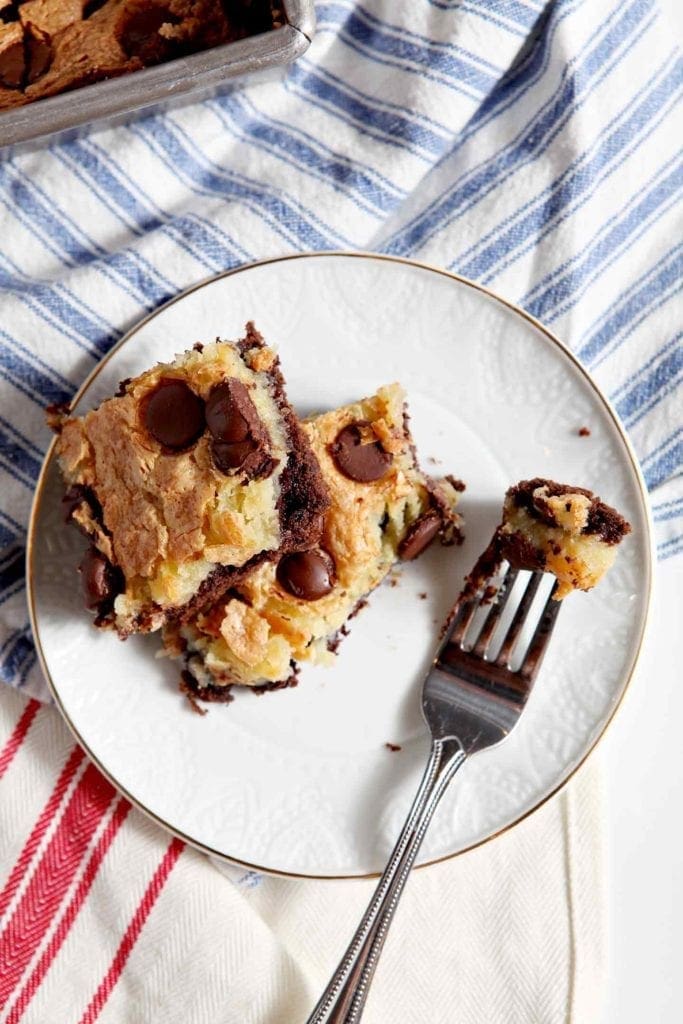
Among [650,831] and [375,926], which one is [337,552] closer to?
[375,926]

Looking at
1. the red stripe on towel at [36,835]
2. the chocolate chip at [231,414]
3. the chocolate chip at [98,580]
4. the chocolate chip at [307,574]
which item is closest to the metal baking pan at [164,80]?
the chocolate chip at [231,414]

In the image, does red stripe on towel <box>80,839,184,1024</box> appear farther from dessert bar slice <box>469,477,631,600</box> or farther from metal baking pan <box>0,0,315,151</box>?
metal baking pan <box>0,0,315,151</box>

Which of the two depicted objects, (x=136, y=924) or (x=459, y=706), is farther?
(x=136, y=924)

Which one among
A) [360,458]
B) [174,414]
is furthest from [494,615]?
[174,414]

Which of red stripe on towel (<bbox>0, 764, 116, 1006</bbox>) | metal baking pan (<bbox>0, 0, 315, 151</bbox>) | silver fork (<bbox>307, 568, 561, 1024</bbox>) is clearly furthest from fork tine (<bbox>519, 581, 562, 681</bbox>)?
metal baking pan (<bbox>0, 0, 315, 151</bbox>)

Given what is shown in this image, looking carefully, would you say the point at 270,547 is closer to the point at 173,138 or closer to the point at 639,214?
the point at 173,138

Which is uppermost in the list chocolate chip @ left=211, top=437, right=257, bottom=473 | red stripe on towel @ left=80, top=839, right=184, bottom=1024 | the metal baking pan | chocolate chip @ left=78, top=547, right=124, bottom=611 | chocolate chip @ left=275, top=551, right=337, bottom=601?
the metal baking pan

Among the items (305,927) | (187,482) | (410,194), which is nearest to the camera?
(187,482)

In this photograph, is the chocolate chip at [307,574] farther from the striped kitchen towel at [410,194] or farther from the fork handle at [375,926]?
the striped kitchen towel at [410,194]
